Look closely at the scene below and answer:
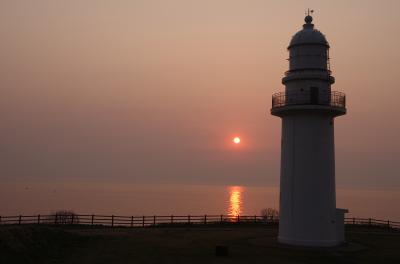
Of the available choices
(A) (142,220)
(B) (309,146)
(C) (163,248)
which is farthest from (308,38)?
(A) (142,220)

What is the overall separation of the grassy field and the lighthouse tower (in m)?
1.39

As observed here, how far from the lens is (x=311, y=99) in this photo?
2758 centimetres

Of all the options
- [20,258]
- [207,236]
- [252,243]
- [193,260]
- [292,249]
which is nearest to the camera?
[20,258]

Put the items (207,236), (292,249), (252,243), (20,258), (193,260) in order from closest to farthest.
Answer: (20,258)
(193,260)
(292,249)
(252,243)
(207,236)

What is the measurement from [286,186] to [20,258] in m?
15.5

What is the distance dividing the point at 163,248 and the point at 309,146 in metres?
10.5

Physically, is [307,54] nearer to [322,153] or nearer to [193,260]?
[322,153]

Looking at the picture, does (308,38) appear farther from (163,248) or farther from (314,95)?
(163,248)

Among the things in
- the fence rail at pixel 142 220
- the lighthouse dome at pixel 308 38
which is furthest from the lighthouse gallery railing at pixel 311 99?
the fence rail at pixel 142 220

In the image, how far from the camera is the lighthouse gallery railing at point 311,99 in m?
27.5

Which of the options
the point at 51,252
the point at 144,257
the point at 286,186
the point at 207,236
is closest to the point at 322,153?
the point at 286,186

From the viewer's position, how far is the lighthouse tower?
89.0ft

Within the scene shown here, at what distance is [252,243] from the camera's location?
1126 inches

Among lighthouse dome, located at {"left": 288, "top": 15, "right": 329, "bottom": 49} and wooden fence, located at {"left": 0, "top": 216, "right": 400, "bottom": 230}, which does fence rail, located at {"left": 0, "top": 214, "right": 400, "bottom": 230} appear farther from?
lighthouse dome, located at {"left": 288, "top": 15, "right": 329, "bottom": 49}
